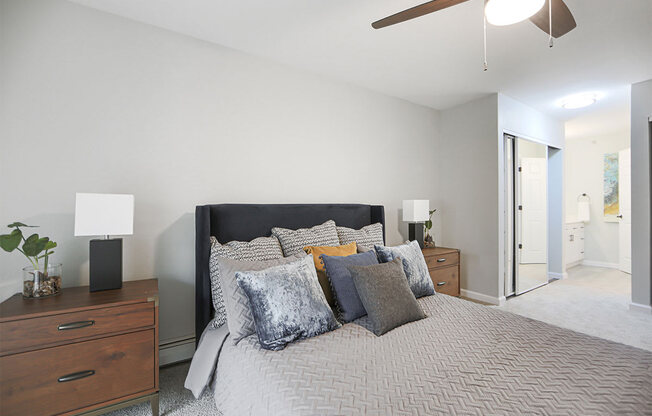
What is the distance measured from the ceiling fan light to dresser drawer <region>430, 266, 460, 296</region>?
8.21 ft

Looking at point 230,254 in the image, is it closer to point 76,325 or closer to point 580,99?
point 76,325

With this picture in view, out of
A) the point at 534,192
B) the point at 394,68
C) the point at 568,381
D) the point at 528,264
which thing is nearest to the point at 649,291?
the point at 528,264

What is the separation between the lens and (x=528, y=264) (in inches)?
174

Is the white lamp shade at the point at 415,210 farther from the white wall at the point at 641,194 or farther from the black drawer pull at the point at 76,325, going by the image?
the black drawer pull at the point at 76,325

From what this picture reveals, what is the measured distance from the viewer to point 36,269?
5.85ft

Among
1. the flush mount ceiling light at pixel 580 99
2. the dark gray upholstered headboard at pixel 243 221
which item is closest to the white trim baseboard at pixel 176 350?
the dark gray upholstered headboard at pixel 243 221

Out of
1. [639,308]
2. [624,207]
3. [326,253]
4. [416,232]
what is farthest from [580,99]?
[326,253]

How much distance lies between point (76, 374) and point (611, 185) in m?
8.26

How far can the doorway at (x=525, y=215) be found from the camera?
4.07 meters

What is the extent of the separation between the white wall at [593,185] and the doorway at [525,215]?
7.54 ft

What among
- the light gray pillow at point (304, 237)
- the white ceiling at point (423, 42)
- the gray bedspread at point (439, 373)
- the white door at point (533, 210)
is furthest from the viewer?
the white door at point (533, 210)

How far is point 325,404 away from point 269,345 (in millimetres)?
514

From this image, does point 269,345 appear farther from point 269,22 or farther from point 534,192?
point 534,192

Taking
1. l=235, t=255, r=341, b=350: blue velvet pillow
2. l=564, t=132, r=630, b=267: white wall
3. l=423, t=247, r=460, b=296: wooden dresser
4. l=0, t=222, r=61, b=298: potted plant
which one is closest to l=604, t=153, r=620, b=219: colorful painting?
l=564, t=132, r=630, b=267: white wall
